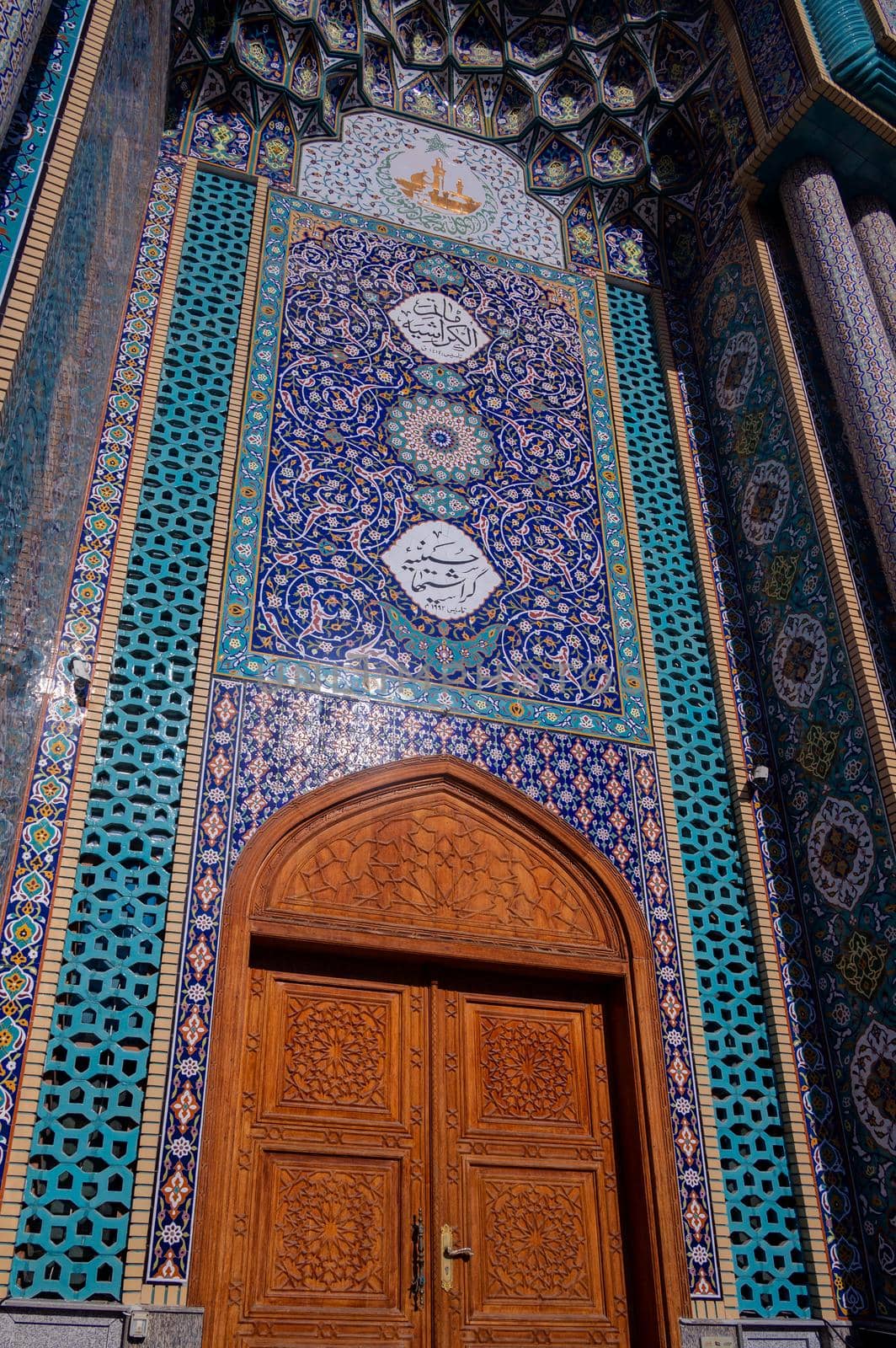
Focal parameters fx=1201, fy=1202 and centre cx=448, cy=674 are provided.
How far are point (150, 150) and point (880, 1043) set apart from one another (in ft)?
15.5

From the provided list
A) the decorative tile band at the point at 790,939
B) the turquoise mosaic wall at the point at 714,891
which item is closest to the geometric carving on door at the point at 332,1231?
the turquoise mosaic wall at the point at 714,891

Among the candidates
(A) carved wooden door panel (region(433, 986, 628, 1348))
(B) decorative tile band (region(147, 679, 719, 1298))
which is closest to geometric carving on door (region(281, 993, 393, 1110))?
(A) carved wooden door panel (region(433, 986, 628, 1348))

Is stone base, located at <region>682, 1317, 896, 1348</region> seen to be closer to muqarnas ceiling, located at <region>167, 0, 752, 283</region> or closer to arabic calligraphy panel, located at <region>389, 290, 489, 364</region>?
arabic calligraphy panel, located at <region>389, 290, 489, 364</region>

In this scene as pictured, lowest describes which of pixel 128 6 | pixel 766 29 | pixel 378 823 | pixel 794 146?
pixel 378 823

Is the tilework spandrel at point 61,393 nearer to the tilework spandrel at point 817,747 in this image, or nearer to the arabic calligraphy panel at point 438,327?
the arabic calligraphy panel at point 438,327

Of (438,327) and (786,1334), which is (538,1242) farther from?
(438,327)

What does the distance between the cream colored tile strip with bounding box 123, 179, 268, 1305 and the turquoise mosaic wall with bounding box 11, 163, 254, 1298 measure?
0.09 ft

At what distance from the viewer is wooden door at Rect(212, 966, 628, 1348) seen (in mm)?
3568

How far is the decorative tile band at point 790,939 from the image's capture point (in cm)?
405

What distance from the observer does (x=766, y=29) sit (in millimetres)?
6027

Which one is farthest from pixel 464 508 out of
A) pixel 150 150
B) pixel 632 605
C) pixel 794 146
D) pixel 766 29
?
pixel 766 29

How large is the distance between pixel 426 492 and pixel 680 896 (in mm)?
1944

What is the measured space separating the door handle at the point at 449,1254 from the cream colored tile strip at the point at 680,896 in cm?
75

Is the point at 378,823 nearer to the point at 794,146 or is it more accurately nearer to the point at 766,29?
the point at 794,146
